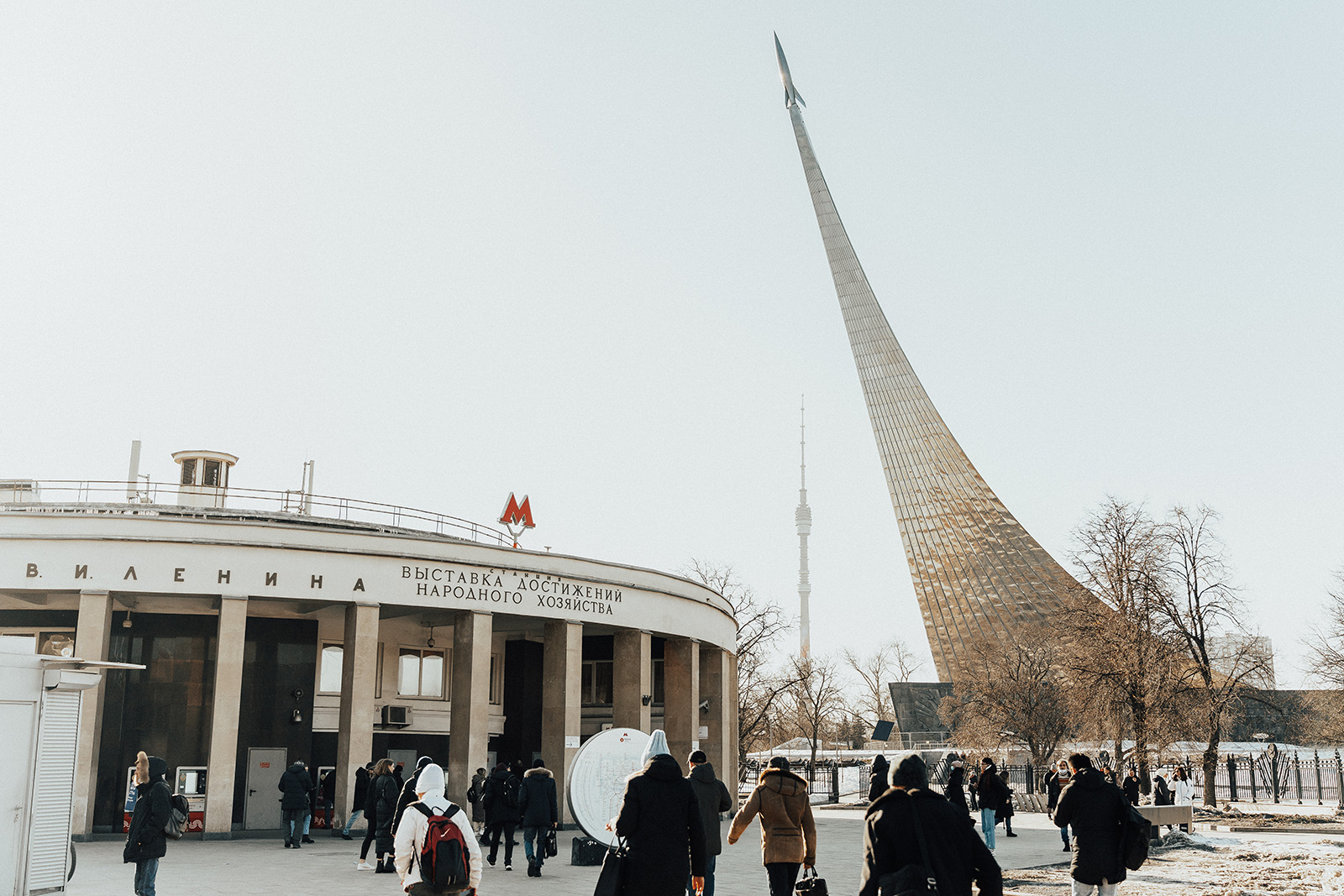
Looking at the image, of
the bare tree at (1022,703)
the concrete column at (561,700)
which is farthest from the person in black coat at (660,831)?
the bare tree at (1022,703)

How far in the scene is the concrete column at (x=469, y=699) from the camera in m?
21.5

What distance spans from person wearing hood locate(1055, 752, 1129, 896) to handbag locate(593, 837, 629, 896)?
3789 mm

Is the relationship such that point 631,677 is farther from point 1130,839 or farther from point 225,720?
point 1130,839

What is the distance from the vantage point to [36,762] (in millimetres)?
10258

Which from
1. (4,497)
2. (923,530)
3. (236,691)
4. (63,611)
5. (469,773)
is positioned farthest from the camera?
(923,530)

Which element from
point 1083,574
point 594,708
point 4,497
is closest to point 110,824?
point 4,497

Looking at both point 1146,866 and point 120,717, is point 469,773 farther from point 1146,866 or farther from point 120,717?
point 1146,866

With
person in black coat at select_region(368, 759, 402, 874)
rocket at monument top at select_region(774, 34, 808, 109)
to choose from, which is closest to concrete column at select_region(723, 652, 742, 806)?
person in black coat at select_region(368, 759, 402, 874)

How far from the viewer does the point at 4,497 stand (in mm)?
26234

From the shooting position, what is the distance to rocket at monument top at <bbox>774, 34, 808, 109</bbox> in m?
75.4

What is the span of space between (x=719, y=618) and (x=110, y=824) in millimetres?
14582

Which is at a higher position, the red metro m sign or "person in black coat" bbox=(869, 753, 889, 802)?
the red metro m sign

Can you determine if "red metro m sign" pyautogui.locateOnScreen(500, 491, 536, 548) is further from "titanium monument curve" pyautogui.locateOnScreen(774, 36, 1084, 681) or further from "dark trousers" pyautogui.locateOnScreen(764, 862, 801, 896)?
"titanium monument curve" pyautogui.locateOnScreen(774, 36, 1084, 681)

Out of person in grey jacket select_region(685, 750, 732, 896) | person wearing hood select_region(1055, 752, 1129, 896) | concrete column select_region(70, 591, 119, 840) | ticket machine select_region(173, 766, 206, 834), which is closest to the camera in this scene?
person wearing hood select_region(1055, 752, 1129, 896)
